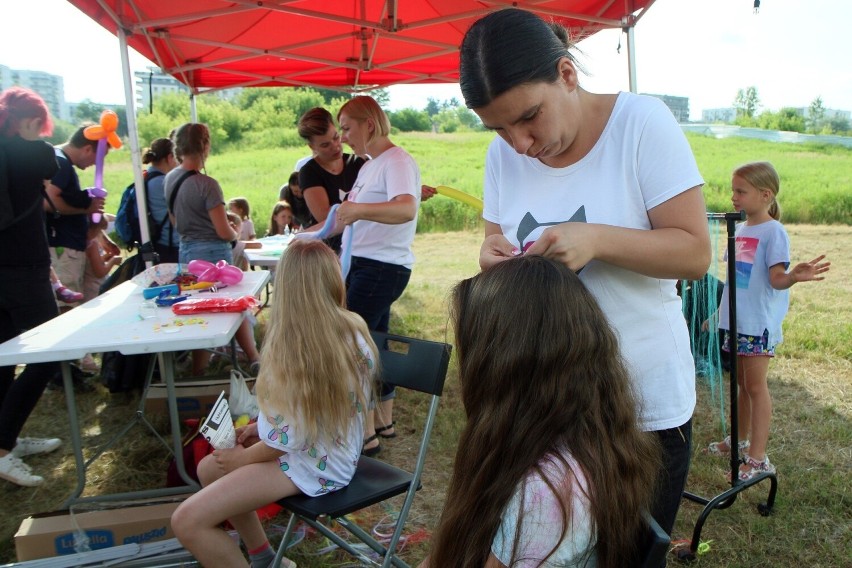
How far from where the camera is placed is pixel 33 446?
331cm

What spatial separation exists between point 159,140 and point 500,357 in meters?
4.04

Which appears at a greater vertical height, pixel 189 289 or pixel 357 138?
pixel 357 138

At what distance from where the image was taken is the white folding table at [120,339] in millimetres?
2201

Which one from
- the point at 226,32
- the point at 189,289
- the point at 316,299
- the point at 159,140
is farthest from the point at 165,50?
the point at 316,299

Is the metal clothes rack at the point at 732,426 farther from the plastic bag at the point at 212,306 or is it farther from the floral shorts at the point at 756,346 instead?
the plastic bag at the point at 212,306

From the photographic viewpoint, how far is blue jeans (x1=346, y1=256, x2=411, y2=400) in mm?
3127

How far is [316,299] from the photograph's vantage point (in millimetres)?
2020

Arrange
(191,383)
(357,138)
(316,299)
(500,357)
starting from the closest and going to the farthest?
(500,357), (316,299), (357,138), (191,383)

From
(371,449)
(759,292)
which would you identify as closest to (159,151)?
(371,449)

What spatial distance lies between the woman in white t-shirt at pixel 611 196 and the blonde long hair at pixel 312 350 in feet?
2.91

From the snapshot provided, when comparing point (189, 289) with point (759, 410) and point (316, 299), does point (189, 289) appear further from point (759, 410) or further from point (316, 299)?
point (759, 410)

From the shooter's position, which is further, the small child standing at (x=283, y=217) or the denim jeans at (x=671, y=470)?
the small child standing at (x=283, y=217)

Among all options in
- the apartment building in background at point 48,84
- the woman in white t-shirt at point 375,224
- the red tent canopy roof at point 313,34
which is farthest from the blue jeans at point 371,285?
the apartment building in background at point 48,84

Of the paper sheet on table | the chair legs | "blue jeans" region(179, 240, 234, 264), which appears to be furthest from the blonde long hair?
"blue jeans" region(179, 240, 234, 264)
